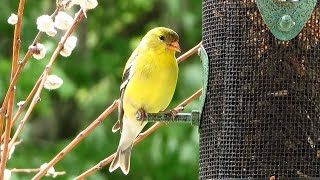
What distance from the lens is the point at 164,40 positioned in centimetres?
588

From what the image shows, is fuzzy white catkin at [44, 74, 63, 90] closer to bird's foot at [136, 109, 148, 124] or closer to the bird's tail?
bird's foot at [136, 109, 148, 124]

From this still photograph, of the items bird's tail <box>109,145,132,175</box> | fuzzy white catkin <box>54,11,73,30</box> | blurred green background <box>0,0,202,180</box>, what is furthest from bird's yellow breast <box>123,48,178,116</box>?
blurred green background <box>0,0,202,180</box>

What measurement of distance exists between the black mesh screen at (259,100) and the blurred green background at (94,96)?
460cm

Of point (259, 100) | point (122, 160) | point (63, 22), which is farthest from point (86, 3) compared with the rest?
point (122, 160)

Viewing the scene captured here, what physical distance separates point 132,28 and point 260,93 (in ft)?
25.5

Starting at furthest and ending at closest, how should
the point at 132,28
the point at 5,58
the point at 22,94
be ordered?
1. the point at 132,28
2. the point at 5,58
3. the point at 22,94

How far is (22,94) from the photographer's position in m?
9.82

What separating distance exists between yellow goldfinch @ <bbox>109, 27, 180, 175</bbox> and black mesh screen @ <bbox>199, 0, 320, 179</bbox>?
0.53m

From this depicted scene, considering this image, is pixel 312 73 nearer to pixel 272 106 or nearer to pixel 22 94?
pixel 272 106

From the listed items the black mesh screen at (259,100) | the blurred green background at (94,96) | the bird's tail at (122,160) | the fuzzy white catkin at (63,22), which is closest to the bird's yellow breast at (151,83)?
the bird's tail at (122,160)

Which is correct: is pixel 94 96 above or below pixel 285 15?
above

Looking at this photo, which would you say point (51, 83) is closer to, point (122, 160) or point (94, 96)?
point (122, 160)

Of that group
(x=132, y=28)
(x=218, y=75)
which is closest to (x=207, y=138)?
(x=218, y=75)

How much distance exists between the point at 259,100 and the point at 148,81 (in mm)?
927
